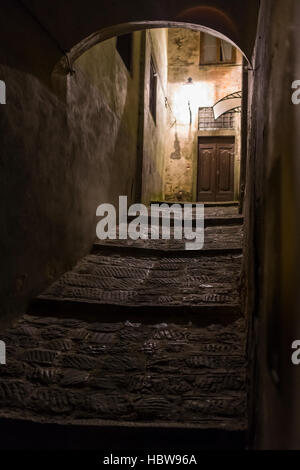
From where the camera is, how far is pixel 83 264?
5.11m

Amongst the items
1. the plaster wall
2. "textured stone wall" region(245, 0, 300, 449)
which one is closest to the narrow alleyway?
the plaster wall

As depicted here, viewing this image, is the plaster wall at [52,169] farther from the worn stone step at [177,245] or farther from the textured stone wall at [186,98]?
the textured stone wall at [186,98]

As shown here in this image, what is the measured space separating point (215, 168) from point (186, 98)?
2529 millimetres

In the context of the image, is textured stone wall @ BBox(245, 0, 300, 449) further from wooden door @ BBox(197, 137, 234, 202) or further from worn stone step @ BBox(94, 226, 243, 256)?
wooden door @ BBox(197, 137, 234, 202)

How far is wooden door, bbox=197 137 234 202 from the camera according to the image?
13.7 meters

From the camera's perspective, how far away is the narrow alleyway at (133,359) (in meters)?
2.38

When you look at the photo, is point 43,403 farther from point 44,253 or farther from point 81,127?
point 81,127

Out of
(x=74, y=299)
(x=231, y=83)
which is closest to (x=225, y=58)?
(x=231, y=83)

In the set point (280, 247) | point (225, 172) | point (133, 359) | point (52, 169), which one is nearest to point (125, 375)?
point (133, 359)

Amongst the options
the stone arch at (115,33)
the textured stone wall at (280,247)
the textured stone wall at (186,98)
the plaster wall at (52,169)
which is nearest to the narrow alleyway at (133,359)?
the plaster wall at (52,169)

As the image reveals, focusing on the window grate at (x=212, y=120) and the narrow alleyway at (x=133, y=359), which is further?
the window grate at (x=212, y=120)

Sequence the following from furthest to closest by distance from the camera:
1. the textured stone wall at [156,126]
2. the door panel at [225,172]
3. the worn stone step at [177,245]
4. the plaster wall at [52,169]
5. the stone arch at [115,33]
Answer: the door panel at [225,172]
the textured stone wall at [156,126]
the worn stone step at [177,245]
the stone arch at [115,33]
the plaster wall at [52,169]

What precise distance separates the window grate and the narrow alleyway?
32.0 ft

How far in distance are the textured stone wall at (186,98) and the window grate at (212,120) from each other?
6.7 inches
